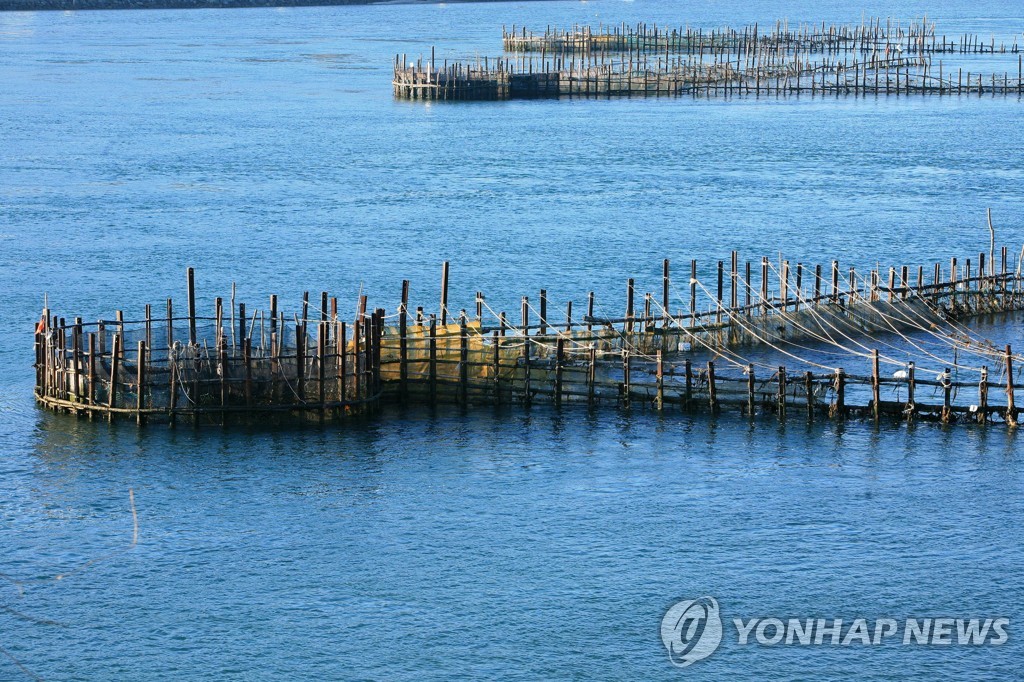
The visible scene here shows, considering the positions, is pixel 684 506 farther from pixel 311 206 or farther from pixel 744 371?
pixel 311 206

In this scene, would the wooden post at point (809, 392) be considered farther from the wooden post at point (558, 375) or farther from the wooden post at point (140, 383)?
the wooden post at point (140, 383)

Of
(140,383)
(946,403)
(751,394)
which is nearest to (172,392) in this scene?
(140,383)

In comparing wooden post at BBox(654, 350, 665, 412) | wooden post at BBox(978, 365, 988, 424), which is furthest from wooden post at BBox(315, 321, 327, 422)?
wooden post at BBox(978, 365, 988, 424)

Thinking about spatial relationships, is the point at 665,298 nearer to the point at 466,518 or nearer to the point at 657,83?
the point at 466,518

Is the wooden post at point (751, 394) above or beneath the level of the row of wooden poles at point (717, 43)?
beneath

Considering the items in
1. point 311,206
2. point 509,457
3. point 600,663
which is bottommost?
point 600,663

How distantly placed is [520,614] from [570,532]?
4.84m

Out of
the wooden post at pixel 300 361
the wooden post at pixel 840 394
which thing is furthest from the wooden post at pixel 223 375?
the wooden post at pixel 840 394

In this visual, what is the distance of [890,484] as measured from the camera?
4338 centimetres

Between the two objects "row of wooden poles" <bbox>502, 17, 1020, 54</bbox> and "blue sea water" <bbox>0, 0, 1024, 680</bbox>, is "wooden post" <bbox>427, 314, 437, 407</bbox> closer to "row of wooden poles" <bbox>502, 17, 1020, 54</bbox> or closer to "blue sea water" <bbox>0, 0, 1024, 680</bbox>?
"blue sea water" <bbox>0, 0, 1024, 680</bbox>

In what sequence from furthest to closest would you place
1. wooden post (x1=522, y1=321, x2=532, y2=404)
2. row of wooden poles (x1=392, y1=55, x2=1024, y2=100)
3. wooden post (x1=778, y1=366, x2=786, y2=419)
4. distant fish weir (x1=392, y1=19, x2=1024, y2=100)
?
distant fish weir (x1=392, y1=19, x2=1024, y2=100)
row of wooden poles (x1=392, y1=55, x2=1024, y2=100)
wooden post (x1=522, y1=321, x2=532, y2=404)
wooden post (x1=778, y1=366, x2=786, y2=419)

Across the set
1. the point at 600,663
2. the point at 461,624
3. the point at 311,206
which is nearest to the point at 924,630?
the point at 600,663

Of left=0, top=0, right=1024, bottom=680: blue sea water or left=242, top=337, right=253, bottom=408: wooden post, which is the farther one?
left=242, top=337, right=253, bottom=408: wooden post

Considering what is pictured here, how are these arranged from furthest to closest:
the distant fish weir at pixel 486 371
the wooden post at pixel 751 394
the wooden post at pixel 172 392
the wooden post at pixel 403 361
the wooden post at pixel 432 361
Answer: the wooden post at pixel 403 361
the wooden post at pixel 432 361
the wooden post at pixel 751 394
the distant fish weir at pixel 486 371
the wooden post at pixel 172 392
